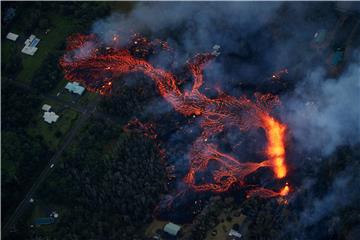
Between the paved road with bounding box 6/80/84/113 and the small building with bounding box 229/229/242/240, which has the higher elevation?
the paved road with bounding box 6/80/84/113

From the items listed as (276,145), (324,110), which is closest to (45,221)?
(276,145)

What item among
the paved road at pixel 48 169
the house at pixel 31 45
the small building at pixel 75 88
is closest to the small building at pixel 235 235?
the paved road at pixel 48 169

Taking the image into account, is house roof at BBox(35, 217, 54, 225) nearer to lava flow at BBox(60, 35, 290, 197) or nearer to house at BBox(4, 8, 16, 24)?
lava flow at BBox(60, 35, 290, 197)

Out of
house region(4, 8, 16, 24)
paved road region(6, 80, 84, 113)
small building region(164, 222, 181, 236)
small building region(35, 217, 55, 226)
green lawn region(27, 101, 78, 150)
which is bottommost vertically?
small building region(35, 217, 55, 226)

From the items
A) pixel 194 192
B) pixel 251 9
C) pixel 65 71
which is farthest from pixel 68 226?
pixel 251 9

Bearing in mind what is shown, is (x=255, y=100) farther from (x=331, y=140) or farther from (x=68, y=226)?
(x=68, y=226)

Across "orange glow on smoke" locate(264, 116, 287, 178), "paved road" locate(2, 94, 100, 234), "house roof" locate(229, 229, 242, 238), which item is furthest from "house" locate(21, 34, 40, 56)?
"house roof" locate(229, 229, 242, 238)

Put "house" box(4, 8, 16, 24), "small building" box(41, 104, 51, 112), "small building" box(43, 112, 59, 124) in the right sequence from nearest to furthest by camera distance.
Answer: "small building" box(43, 112, 59, 124) → "small building" box(41, 104, 51, 112) → "house" box(4, 8, 16, 24)
